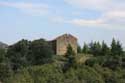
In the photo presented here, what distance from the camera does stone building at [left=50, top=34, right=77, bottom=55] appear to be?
42000mm

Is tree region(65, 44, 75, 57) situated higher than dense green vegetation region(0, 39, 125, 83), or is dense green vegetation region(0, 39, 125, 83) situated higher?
tree region(65, 44, 75, 57)

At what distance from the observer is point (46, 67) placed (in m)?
26.1

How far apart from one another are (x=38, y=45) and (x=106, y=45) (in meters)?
6.37

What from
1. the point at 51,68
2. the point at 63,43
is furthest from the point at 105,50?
the point at 51,68

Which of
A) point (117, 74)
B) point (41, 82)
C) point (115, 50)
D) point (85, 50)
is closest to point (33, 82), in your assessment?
point (41, 82)

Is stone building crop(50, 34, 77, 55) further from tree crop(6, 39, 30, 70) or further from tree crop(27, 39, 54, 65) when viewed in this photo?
tree crop(6, 39, 30, 70)

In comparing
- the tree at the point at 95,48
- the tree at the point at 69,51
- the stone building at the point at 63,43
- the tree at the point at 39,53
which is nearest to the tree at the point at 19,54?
the tree at the point at 39,53

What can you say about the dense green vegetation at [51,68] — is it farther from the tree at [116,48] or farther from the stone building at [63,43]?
the stone building at [63,43]

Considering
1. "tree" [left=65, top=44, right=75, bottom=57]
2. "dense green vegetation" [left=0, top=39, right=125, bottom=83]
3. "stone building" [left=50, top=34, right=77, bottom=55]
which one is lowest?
"dense green vegetation" [left=0, top=39, right=125, bottom=83]

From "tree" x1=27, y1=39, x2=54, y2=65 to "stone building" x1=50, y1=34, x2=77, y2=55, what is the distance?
7104mm

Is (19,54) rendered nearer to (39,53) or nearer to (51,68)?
(39,53)

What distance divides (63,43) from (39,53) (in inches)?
408

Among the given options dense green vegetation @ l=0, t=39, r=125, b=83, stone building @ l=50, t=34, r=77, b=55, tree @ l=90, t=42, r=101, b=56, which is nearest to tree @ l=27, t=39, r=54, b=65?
dense green vegetation @ l=0, t=39, r=125, b=83

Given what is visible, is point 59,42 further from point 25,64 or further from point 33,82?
point 33,82
